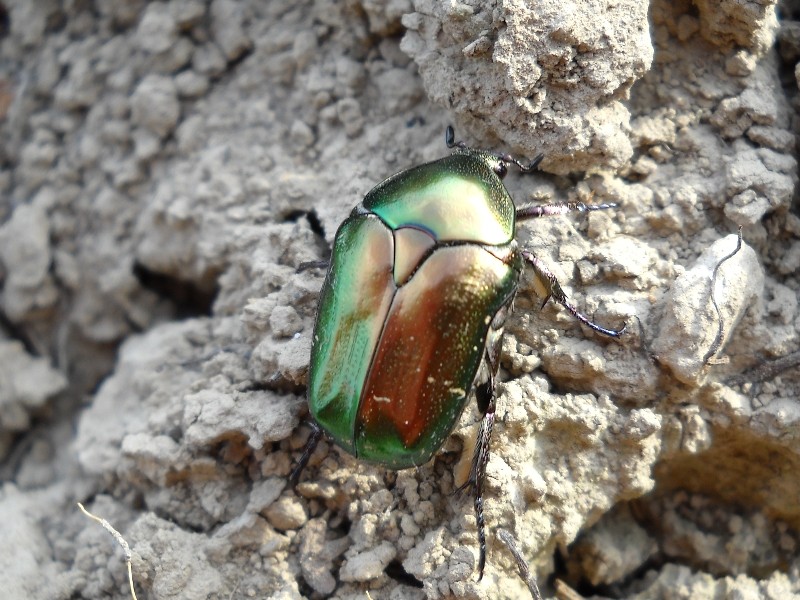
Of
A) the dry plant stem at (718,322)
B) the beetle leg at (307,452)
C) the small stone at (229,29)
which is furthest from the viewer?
the small stone at (229,29)

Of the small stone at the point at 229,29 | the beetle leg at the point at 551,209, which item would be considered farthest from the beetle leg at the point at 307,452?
the small stone at the point at 229,29

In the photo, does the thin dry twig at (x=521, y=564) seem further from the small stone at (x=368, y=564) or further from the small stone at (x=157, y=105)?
the small stone at (x=157, y=105)

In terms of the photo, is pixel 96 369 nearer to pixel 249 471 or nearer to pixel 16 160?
pixel 16 160

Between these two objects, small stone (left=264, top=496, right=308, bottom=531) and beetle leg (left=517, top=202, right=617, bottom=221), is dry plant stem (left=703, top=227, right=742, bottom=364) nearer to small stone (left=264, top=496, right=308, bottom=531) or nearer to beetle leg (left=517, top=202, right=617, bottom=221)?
beetle leg (left=517, top=202, right=617, bottom=221)

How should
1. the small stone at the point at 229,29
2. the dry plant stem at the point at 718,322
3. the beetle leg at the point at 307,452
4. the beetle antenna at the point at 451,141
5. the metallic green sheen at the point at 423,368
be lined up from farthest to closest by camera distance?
the small stone at the point at 229,29
the beetle antenna at the point at 451,141
the beetle leg at the point at 307,452
the dry plant stem at the point at 718,322
the metallic green sheen at the point at 423,368

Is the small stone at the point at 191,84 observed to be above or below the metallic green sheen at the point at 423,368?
above

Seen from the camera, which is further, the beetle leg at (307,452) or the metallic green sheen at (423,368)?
the beetle leg at (307,452)

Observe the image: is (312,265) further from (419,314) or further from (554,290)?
(554,290)

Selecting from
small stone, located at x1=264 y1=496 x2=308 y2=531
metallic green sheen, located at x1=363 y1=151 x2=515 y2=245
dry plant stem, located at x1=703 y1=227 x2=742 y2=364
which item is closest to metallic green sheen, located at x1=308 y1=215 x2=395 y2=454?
metallic green sheen, located at x1=363 y1=151 x2=515 y2=245

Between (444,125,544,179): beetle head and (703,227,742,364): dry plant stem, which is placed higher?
(444,125,544,179): beetle head
